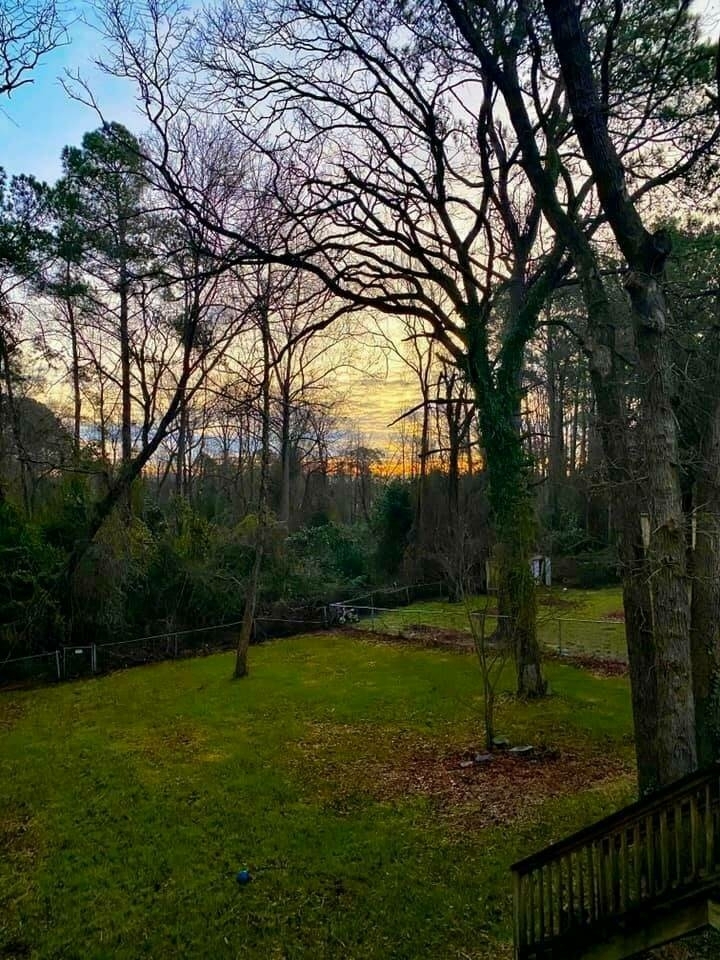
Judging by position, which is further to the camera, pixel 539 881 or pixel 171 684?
pixel 171 684

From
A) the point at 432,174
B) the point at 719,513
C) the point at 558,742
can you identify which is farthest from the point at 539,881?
the point at 432,174

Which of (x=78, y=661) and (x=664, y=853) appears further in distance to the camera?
(x=78, y=661)

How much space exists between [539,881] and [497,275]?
409 inches

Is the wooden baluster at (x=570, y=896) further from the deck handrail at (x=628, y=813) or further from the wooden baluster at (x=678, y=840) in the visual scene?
the wooden baluster at (x=678, y=840)

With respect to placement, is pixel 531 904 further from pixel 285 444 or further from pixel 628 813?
pixel 285 444

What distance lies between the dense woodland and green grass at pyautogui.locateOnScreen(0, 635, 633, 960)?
5.18ft

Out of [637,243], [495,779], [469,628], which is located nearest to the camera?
[637,243]

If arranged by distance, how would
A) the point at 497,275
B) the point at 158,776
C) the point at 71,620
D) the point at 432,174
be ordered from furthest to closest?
the point at 71,620, the point at 497,275, the point at 432,174, the point at 158,776

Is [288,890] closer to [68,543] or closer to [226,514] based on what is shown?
[68,543]

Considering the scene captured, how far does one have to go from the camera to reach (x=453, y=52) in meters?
7.40

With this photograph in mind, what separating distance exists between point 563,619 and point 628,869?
13336mm

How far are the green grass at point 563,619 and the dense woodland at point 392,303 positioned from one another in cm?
181

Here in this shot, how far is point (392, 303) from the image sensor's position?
1101 cm

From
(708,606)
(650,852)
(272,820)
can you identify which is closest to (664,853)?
(650,852)
